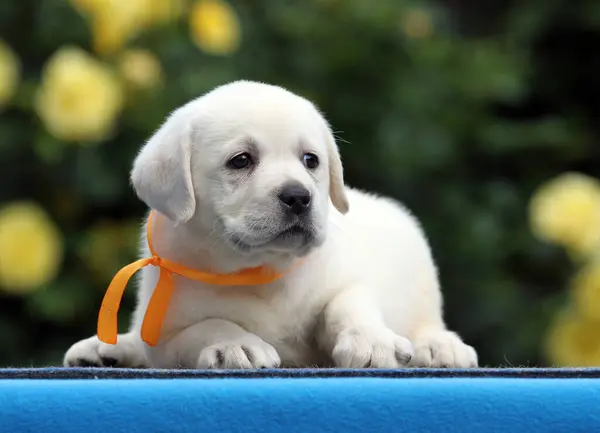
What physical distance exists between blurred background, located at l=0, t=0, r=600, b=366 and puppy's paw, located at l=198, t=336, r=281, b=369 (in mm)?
2233

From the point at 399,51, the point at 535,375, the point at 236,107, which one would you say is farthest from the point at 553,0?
the point at 535,375

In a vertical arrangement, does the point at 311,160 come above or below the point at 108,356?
above

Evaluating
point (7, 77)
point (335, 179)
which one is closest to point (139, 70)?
point (7, 77)

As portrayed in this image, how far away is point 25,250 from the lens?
4.55 meters

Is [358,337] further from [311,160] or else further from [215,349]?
[311,160]

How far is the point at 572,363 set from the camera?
4734 mm

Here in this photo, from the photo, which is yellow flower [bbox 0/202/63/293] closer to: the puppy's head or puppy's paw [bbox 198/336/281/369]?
the puppy's head

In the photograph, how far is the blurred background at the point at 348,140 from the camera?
4758mm

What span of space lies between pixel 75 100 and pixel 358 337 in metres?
2.50

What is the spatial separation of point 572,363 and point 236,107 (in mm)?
2591

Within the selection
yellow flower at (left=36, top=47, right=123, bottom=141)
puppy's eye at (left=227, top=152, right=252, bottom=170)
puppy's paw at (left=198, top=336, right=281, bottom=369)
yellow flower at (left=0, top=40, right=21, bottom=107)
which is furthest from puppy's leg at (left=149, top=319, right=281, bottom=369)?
yellow flower at (left=0, top=40, right=21, bottom=107)

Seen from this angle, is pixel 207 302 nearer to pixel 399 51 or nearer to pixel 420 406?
pixel 420 406

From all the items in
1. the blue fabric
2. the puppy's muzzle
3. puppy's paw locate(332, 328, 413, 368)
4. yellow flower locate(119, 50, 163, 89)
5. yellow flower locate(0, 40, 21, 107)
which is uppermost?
yellow flower locate(119, 50, 163, 89)

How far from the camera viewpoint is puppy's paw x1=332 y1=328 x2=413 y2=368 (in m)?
2.52
